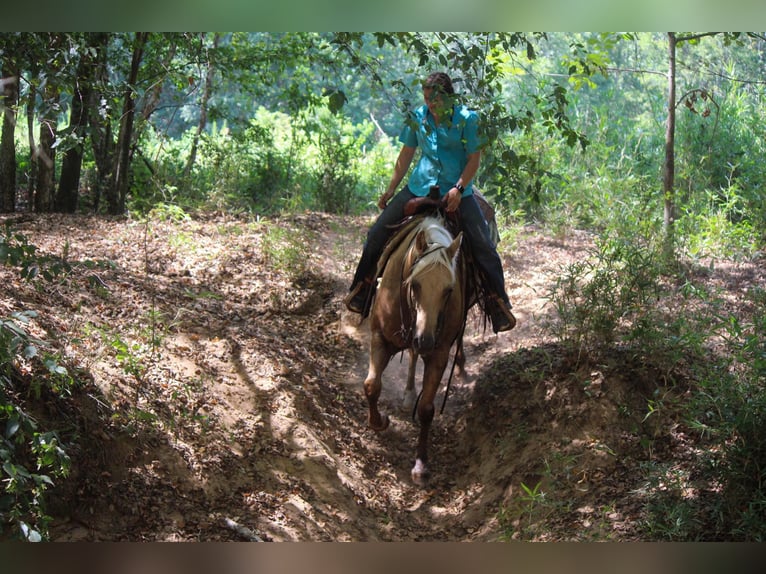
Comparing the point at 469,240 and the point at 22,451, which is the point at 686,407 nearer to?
the point at 469,240

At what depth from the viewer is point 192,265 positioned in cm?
737

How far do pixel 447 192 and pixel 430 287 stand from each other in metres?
1.21

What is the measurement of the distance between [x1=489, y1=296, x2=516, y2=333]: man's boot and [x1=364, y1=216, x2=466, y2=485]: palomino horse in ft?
1.19

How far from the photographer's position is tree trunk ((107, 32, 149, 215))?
8470mm

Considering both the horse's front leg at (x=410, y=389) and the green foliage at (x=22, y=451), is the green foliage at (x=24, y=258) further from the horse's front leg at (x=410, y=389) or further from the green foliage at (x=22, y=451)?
the horse's front leg at (x=410, y=389)

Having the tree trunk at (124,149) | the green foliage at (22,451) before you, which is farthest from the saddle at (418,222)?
the tree trunk at (124,149)

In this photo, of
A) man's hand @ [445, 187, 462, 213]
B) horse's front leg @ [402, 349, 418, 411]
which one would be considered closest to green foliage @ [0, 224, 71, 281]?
man's hand @ [445, 187, 462, 213]

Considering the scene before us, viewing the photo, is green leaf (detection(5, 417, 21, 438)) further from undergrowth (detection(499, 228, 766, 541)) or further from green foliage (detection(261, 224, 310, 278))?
green foliage (detection(261, 224, 310, 278))

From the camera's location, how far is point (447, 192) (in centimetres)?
550

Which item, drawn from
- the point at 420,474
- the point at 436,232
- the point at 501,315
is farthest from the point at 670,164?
the point at 420,474
